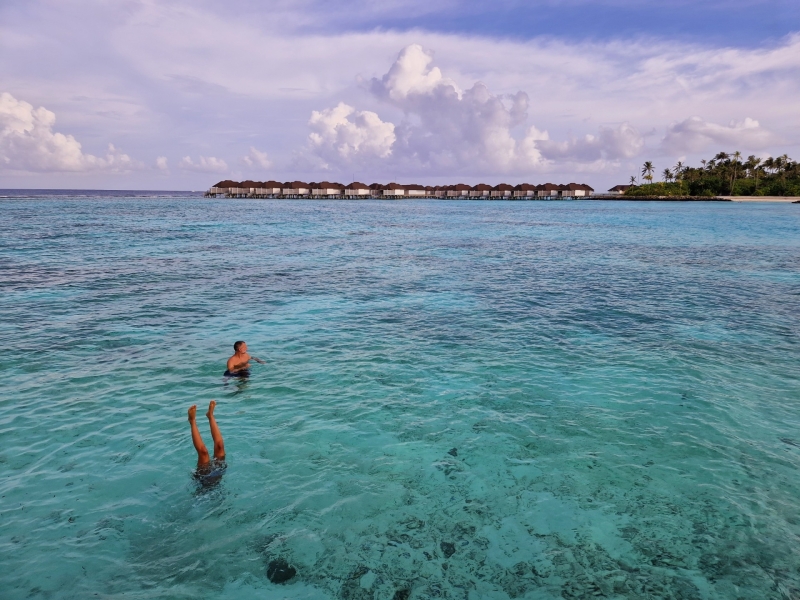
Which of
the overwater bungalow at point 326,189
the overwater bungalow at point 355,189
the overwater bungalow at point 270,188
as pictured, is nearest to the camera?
the overwater bungalow at point 270,188

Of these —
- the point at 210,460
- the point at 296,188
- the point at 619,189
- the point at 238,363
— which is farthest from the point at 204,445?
the point at 619,189

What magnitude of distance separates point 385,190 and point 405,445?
15062 centimetres

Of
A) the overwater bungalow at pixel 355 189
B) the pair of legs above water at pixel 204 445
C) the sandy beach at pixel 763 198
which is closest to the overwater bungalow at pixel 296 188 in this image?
the overwater bungalow at pixel 355 189

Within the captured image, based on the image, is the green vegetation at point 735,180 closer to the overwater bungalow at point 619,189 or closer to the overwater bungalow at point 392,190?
the overwater bungalow at point 619,189

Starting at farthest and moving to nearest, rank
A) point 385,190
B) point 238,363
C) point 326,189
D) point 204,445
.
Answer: point 385,190, point 326,189, point 238,363, point 204,445

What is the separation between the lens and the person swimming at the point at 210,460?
8484 mm

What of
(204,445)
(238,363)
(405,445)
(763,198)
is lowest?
(405,445)

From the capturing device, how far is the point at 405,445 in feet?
31.7

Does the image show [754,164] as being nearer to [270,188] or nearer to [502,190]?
[502,190]

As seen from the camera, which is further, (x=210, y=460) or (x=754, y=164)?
(x=754, y=164)

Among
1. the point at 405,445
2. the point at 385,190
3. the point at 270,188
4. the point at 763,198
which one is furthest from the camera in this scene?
the point at 385,190

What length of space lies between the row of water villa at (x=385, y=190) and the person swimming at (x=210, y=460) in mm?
137865

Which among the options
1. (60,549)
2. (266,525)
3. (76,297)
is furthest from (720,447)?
(76,297)

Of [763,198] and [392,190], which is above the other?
[392,190]
